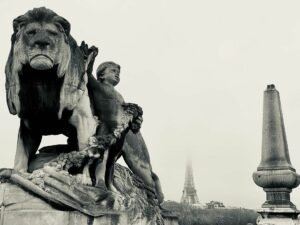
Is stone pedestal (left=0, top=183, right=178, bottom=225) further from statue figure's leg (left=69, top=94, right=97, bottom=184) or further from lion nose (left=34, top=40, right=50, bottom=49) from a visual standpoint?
lion nose (left=34, top=40, right=50, bottom=49)

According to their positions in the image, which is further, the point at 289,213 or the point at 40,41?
the point at 289,213

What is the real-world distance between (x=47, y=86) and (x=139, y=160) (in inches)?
97.4

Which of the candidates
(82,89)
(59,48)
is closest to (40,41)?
(59,48)

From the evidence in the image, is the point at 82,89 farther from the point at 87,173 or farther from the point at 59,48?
the point at 87,173

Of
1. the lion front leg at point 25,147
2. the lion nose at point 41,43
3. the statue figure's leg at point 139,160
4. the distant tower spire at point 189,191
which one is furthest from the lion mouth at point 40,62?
the distant tower spire at point 189,191

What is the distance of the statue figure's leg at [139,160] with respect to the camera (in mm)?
7439

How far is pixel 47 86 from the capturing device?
5.59 m

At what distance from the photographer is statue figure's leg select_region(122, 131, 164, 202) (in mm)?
7439

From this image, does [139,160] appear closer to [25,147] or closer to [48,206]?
[25,147]

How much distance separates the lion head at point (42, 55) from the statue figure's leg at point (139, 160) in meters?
1.92

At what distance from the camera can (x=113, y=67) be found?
6.86 meters

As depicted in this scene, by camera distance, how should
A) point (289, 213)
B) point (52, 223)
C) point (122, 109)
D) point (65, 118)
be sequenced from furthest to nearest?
point (289, 213), point (122, 109), point (65, 118), point (52, 223)

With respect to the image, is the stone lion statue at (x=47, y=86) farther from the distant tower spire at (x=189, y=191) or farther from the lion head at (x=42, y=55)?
the distant tower spire at (x=189, y=191)

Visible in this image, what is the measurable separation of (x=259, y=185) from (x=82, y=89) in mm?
9301
